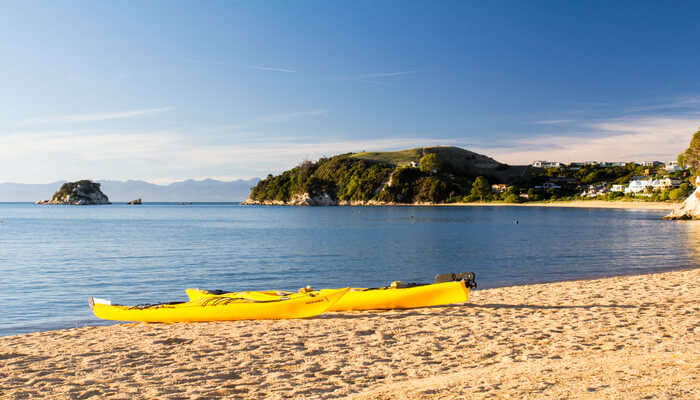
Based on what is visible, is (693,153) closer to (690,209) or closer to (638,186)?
(690,209)

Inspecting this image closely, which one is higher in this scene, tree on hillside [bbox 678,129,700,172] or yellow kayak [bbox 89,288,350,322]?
tree on hillside [bbox 678,129,700,172]

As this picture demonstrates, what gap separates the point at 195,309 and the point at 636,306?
1124 cm

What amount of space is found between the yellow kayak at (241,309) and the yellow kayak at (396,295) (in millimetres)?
293

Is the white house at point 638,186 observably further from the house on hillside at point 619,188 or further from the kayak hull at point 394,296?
the kayak hull at point 394,296

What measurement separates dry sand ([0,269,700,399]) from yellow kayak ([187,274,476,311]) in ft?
1.08

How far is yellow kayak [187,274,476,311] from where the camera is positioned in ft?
41.0

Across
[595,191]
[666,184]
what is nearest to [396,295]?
[666,184]

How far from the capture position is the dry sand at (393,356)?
6559mm

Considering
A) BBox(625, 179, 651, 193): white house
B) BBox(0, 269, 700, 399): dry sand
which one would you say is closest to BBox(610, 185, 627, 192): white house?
BBox(625, 179, 651, 193): white house

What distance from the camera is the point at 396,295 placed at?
508 inches

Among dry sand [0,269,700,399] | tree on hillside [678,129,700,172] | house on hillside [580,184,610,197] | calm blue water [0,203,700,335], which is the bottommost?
calm blue water [0,203,700,335]

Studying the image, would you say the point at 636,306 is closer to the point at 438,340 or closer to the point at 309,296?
the point at 438,340

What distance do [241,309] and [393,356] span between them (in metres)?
4.96

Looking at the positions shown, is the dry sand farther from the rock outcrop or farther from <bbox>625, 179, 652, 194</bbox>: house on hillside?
<bbox>625, 179, 652, 194</bbox>: house on hillside
